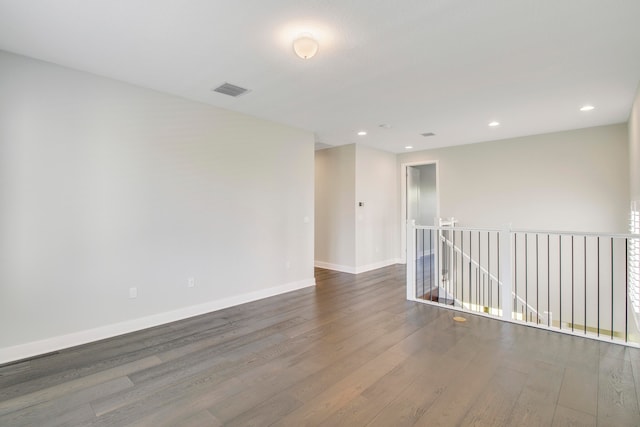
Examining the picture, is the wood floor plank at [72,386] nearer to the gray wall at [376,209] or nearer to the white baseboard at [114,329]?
the white baseboard at [114,329]

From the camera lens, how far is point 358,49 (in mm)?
2652

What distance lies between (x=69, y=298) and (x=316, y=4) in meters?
3.43

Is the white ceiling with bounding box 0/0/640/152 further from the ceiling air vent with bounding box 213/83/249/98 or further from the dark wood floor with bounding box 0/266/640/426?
the dark wood floor with bounding box 0/266/640/426

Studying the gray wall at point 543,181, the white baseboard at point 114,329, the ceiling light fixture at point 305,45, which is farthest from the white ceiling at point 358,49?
the white baseboard at point 114,329

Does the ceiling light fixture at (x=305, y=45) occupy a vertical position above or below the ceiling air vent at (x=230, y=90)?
below

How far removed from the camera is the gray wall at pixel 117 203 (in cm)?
278

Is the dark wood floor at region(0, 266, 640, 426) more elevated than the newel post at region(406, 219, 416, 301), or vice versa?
the newel post at region(406, 219, 416, 301)

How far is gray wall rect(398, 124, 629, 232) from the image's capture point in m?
4.97

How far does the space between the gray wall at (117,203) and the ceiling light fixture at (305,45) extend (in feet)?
6.58

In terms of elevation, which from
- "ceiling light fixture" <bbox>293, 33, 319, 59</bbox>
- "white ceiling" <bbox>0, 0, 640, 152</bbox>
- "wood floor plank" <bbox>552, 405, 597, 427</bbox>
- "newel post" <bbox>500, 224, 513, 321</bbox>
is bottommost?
"wood floor plank" <bbox>552, 405, 597, 427</bbox>

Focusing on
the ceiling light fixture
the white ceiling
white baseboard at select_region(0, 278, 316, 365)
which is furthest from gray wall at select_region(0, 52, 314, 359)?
the ceiling light fixture

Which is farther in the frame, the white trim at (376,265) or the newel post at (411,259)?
the white trim at (376,265)

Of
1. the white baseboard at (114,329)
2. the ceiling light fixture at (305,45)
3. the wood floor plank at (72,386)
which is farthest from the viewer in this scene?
the white baseboard at (114,329)

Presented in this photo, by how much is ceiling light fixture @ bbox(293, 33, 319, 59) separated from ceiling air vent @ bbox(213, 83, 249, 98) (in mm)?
1223
